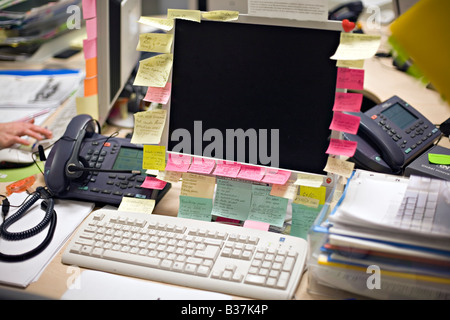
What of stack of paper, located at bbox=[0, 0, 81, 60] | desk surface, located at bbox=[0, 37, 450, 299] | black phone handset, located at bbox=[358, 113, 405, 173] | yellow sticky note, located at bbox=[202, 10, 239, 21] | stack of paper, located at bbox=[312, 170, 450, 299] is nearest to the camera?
stack of paper, located at bbox=[312, 170, 450, 299]

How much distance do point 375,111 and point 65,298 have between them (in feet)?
3.28

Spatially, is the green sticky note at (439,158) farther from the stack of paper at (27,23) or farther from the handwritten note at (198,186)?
the stack of paper at (27,23)

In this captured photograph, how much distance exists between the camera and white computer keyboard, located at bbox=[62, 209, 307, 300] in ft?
3.20

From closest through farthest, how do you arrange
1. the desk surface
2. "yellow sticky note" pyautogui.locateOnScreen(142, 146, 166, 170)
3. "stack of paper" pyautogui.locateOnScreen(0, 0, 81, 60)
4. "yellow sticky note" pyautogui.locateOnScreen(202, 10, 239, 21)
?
the desk surface < "yellow sticky note" pyautogui.locateOnScreen(202, 10, 239, 21) < "yellow sticky note" pyautogui.locateOnScreen(142, 146, 166, 170) < "stack of paper" pyautogui.locateOnScreen(0, 0, 81, 60)

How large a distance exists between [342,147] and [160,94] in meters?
0.44

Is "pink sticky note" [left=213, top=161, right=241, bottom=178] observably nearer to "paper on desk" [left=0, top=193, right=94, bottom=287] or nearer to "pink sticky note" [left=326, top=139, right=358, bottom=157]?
"pink sticky note" [left=326, top=139, right=358, bottom=157]

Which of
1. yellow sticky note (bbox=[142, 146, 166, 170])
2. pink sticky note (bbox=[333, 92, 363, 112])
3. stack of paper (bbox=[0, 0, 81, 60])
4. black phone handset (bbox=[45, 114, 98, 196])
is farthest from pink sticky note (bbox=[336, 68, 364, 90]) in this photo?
stack of paper (bbox=[0, 0, 81, 60])

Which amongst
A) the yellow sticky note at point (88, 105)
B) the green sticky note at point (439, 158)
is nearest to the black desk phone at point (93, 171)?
the yellow sticky note at point (88, 105)

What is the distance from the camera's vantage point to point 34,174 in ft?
4.59

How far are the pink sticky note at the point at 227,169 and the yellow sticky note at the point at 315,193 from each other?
0.15 meters

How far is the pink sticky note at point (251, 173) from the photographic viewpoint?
114cm

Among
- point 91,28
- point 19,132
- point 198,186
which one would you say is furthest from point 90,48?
point 198,186

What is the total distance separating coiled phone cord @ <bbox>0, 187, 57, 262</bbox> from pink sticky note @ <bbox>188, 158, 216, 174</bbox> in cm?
35
